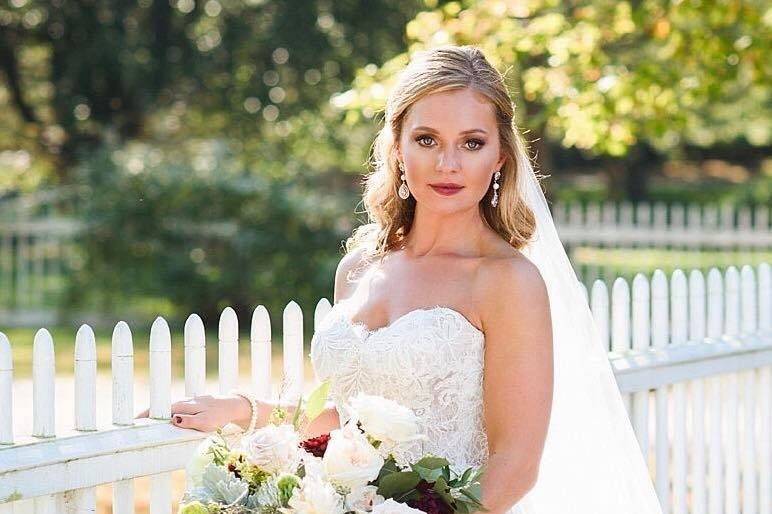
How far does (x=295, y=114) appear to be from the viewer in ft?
53.3

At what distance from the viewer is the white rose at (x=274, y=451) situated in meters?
2.31

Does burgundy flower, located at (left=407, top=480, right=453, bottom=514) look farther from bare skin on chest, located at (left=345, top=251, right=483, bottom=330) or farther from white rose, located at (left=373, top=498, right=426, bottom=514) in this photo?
bare skin on chest, located at (left=345, top=251, right=483, bottom=330)

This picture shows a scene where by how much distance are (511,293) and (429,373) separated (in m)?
0.31

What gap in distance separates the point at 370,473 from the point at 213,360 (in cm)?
975

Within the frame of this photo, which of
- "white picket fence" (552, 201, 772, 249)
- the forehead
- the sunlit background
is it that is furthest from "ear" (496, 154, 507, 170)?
"white picket fence" (552, 201, 772, 249)

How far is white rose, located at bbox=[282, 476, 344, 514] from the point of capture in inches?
87.4

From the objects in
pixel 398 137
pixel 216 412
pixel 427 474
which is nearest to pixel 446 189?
pixel 398 137

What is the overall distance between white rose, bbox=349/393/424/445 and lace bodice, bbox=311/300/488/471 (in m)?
0.70

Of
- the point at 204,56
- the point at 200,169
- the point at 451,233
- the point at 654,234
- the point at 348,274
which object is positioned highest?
the point at 204,56

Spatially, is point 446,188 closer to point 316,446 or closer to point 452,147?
point 452,147

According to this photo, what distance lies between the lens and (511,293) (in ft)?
9.85

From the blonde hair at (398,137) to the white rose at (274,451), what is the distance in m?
1.14

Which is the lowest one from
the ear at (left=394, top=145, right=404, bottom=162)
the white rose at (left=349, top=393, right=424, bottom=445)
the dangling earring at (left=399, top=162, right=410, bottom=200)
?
the white rose at (left=349, top=393, right=424, bottom=445)

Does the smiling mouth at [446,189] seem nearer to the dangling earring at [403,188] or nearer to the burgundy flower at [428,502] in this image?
the dangling earring at [403,188]
